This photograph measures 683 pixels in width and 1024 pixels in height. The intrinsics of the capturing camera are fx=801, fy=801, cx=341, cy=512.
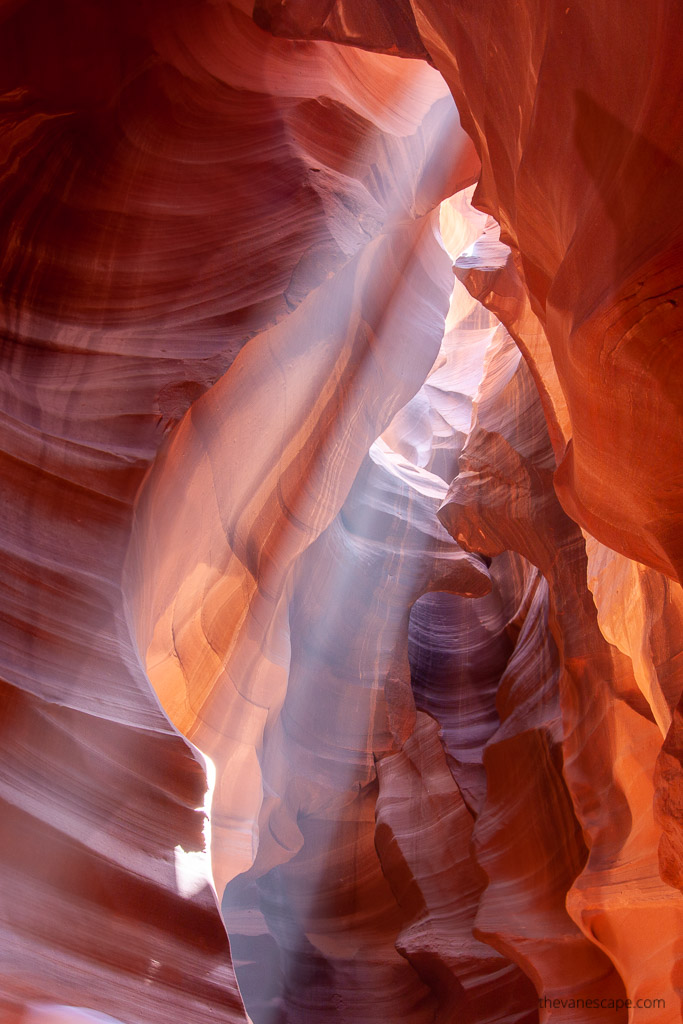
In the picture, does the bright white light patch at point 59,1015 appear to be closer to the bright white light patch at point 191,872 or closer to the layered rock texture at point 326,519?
the layered rock texture at point 326,519

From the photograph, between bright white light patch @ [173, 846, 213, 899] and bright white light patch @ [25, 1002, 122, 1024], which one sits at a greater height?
bright white light patch @ [25, 1002, 122, 1024]

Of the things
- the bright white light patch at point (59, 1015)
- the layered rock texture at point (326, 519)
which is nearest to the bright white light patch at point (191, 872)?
the layered rock texture at point (326, 519)

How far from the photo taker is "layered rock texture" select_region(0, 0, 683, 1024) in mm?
2502

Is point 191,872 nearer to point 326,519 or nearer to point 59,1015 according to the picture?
point 59,1015

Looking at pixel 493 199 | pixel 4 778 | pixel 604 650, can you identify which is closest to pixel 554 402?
pixel 493 199

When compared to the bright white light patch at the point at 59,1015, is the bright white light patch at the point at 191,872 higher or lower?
lower

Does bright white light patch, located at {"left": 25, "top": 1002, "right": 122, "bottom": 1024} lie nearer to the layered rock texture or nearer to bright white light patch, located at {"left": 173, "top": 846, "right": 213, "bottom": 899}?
the layered rock texture

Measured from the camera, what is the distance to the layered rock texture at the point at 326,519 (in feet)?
8.21

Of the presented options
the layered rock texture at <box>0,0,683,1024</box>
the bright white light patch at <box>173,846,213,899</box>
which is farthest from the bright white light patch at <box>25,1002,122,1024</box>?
the bright white light patch at <box>173,846,213,899</box>

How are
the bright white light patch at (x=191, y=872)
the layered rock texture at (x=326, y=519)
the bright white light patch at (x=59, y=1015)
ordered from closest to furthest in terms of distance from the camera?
the bright white light patch at (x=59, y=1015) → the layered rock texture at (x=326, y=519) → the bright white light patch at (x=191, y=872)

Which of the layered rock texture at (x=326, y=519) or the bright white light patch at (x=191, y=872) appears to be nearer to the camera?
the layered rock texture at (x=326, y=519)

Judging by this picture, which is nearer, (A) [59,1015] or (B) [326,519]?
(A) [59,1015]

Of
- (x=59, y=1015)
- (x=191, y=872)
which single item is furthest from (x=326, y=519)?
(x=59, y=1015)

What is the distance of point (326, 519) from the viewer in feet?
20.6
